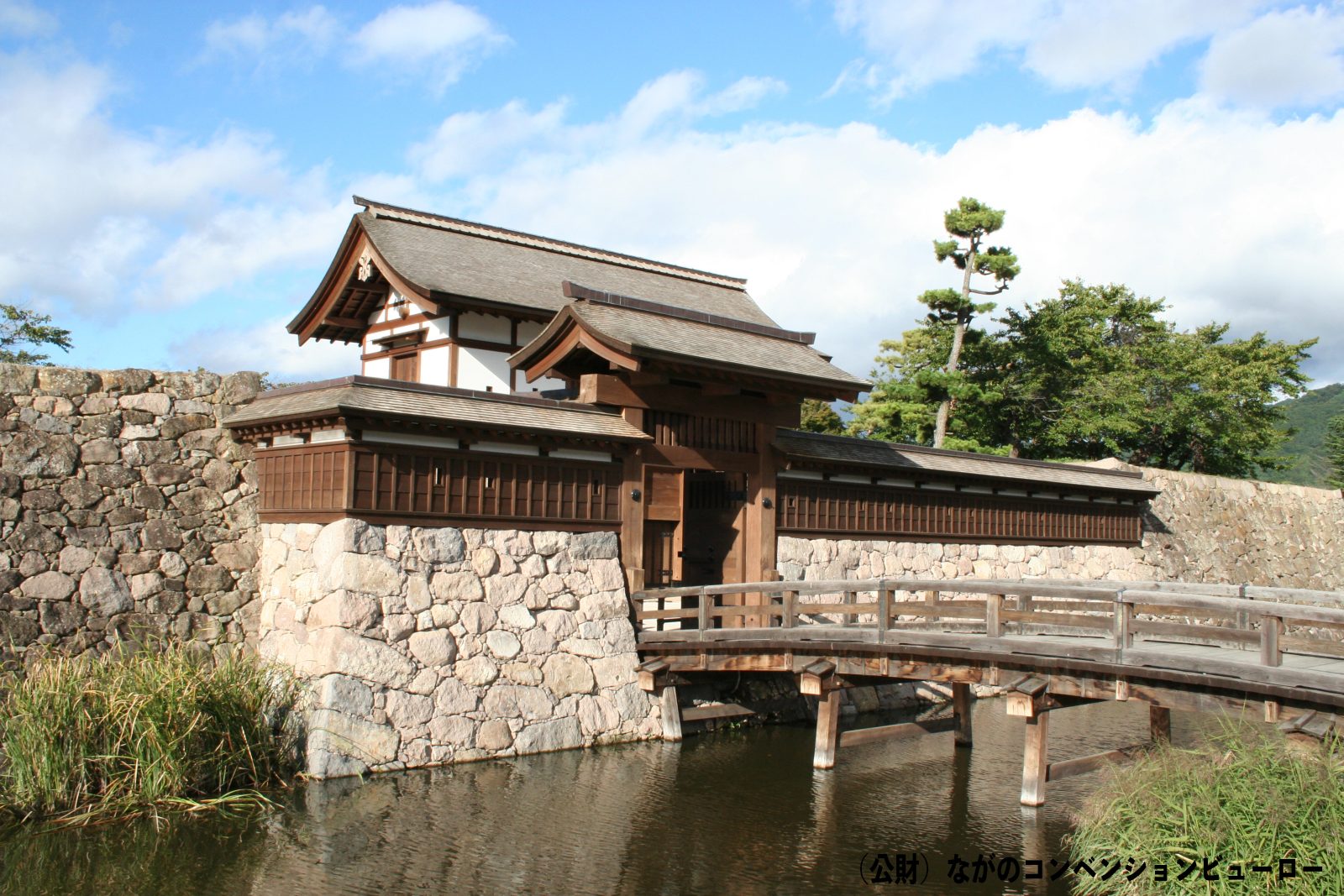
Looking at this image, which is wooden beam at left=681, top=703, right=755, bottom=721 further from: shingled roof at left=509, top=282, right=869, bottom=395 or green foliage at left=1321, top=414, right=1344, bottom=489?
green foliage at left=1321, top=414, right=1344, bottom=489

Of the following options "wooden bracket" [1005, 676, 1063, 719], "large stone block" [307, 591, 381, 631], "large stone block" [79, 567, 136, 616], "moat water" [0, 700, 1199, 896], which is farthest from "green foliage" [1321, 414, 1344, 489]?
"large stone block" [79, 567, 136, 616]

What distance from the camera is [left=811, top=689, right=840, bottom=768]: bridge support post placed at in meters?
13.8

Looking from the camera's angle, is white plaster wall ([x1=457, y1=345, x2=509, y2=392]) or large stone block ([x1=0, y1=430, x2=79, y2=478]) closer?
large stone block ([x1=0, y1=430, x2=79, y2=478])

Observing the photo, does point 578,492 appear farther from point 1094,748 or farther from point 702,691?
point 1094,748

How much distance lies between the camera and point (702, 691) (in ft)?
54.0

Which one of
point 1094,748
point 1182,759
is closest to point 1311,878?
point 1182,759

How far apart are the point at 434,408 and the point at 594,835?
5814 millimetres

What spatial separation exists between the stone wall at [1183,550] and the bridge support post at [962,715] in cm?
369

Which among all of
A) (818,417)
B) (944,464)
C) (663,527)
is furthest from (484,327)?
(818,417)

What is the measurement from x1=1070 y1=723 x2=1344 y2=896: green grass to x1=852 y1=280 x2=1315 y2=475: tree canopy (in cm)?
2306

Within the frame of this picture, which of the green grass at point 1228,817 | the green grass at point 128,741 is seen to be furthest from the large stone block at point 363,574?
the green grass at point 1228,817

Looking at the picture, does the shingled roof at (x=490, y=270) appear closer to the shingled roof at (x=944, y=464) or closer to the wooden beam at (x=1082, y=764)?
the shingled roof at (x=944, y=464)

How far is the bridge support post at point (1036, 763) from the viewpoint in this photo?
1206 centimetres

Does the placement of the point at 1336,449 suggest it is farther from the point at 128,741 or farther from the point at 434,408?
the point at 128,741
